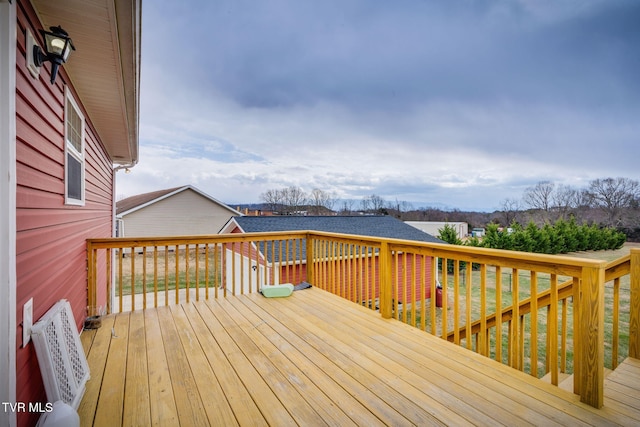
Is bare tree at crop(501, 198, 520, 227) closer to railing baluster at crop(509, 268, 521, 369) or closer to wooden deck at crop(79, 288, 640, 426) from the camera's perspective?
wooden deck at crop(79, 288, 640, 426)

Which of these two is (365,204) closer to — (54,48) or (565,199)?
(565,199)

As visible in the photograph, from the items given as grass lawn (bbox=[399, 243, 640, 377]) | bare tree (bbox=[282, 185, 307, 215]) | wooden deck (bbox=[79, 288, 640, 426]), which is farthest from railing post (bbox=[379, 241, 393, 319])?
bare tree (bbox=[282, 185, 307, 215])

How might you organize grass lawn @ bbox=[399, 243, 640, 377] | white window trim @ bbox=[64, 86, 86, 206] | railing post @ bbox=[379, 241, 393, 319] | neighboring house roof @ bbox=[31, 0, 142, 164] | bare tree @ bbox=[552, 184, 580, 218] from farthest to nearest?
bare tree @ bbox=[552, 184, 580, 218]
grass lawn @ bbox=[399, 243, 640, 377]
railing post @ bbox=[379, 241, 393, 319]
white window trim @ bbox=[64, 86, 86, 206]
neighboring house roof @ bbox=[31, 0, 142, 164]

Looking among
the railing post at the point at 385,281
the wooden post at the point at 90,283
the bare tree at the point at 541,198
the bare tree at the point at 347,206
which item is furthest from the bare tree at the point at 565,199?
the wooden post at the point at 90,283

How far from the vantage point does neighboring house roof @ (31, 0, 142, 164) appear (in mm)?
1838

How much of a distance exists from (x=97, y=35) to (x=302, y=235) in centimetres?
340

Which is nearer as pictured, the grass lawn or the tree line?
the grass lawn

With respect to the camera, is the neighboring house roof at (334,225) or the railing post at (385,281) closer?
the railing post at (385,281)

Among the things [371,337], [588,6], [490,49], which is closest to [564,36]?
[588,6]

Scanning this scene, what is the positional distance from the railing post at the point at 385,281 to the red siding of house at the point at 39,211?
2863 mm

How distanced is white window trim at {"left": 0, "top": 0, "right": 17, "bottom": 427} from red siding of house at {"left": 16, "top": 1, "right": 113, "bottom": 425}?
0.15 metres

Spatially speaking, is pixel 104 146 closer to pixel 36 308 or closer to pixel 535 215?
pixel 36 308

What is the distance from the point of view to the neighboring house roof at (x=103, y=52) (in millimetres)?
1838

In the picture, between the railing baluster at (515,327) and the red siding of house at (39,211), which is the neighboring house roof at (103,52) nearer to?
the red siding of house at (39,211)
